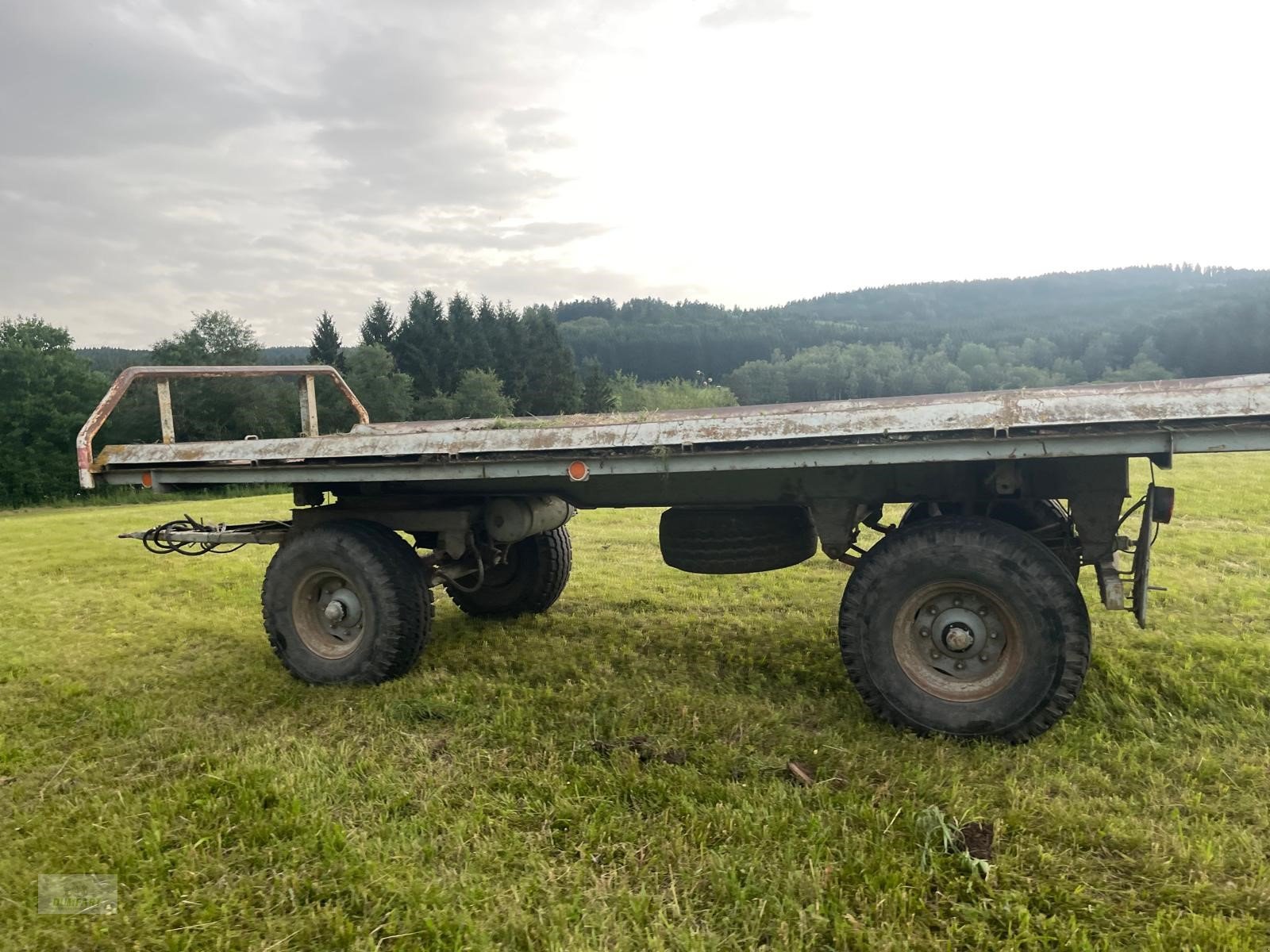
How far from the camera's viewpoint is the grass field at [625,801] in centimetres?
232

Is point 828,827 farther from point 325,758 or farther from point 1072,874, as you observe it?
point 325,758

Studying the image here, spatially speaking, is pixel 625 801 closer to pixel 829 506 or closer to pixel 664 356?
pixel 829 506

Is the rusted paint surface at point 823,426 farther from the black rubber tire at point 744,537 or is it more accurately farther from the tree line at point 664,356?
the tree line at point 664,356

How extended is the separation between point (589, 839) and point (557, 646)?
7.90ft

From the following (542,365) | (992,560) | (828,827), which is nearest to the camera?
(828,827)

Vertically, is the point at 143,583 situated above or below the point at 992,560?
below

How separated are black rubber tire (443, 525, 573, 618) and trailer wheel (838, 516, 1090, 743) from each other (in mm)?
2753

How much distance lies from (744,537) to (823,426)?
113cm

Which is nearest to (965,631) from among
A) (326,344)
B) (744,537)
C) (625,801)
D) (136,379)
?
(744,537)

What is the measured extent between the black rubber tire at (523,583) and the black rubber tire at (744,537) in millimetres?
1746

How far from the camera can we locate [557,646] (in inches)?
201

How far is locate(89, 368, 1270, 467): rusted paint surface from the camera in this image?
9.75 ft

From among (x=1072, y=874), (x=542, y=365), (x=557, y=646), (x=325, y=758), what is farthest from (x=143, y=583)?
(x=542, y=365)

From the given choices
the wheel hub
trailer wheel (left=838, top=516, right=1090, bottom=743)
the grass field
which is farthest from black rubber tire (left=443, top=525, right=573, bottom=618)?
trailer wheel (left=838, top=516, right=1090, bottom=743)
